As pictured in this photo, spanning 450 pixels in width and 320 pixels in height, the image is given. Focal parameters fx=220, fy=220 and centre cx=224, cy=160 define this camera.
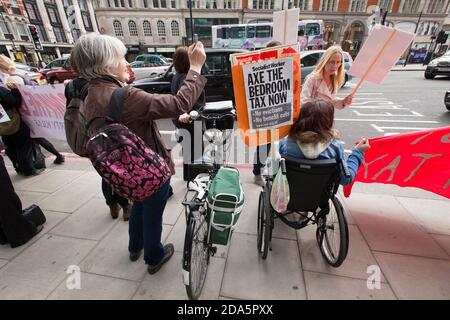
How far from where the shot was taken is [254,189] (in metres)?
3.18

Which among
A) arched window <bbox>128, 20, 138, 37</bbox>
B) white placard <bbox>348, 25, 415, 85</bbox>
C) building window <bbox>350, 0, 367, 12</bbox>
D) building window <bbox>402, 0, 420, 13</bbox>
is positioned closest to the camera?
white placard <bbox>348, 25, 415, 85</bbox>

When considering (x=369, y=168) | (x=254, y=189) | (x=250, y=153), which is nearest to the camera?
(x=369, y=168)

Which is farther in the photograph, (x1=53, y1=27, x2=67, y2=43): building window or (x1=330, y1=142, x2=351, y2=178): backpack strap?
(x1=53, y1=27, x2=67, y2=43): building window

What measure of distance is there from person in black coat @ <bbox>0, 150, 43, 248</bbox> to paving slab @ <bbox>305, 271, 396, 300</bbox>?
2.83 m

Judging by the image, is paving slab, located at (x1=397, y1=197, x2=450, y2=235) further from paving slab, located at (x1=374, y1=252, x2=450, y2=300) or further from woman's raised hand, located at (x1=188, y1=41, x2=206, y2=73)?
woman's raised hand, located at (x1=188, y1=41, x2=206, y2=73)

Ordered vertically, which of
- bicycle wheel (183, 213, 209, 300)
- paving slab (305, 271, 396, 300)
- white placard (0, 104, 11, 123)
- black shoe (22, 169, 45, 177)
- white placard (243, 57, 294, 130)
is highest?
white placard (243, 57, 294, 130)

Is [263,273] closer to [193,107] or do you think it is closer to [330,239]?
[330,239]

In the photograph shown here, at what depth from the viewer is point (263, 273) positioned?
6.37 feet

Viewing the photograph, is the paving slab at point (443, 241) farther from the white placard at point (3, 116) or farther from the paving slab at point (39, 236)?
the white placard at point (3, 116)

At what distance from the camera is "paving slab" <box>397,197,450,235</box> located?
2404 mm

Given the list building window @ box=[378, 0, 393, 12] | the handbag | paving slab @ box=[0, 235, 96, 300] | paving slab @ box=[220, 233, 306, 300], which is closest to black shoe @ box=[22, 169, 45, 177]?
the handbag

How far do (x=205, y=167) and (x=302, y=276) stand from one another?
4.16 ft
